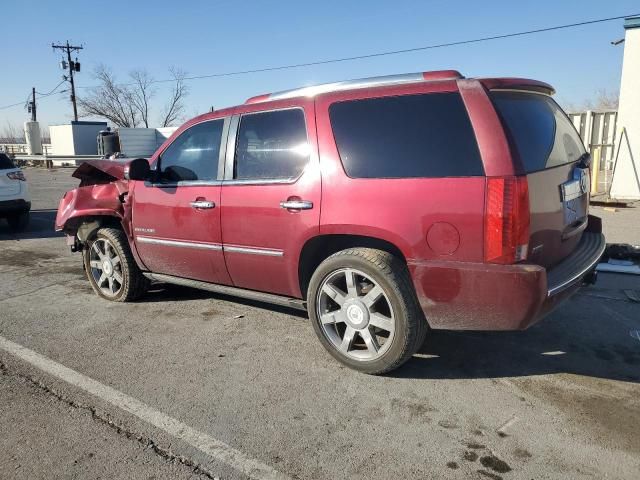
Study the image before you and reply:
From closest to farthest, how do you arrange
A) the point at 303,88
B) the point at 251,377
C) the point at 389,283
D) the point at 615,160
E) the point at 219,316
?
the point at 389,283 < the point at 251,377 < the point at 303,88 < the point at 219,316 < the point at 615,160

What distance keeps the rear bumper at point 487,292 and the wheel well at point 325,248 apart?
28cm

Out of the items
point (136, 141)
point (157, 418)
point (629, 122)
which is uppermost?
point (136, 141)

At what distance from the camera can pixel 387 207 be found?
317cm

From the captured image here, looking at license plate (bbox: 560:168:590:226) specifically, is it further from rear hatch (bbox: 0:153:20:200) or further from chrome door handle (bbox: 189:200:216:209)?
rear hatch (bbox: 0:153:20:200)

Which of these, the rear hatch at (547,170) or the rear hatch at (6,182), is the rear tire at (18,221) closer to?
the rear hatch at (6,182)

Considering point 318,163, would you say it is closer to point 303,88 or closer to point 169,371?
point 303,88

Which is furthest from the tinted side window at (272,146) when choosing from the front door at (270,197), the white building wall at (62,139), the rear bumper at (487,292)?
the white building wall at (62,139)

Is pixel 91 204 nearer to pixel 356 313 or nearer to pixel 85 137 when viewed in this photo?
pixel 356 313

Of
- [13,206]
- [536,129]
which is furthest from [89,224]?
[13,206]

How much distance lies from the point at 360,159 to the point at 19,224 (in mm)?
9222

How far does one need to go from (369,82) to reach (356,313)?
1.59m

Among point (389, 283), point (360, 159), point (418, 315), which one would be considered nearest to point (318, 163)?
point (360, 159)

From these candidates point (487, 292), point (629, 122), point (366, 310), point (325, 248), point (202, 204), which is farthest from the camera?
point (629, 122)

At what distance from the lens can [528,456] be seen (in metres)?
2.53
